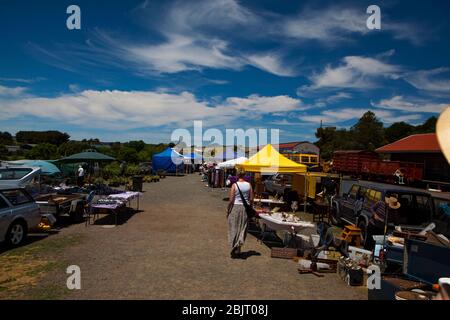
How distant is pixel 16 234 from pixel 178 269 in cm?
433

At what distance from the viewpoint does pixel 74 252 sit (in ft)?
24.1

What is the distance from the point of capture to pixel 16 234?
7.60m

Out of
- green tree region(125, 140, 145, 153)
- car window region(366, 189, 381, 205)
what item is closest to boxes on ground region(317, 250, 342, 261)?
car window region(366, 189, 381, 205)

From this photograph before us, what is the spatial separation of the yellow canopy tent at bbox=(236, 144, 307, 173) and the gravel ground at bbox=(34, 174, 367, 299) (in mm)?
3834

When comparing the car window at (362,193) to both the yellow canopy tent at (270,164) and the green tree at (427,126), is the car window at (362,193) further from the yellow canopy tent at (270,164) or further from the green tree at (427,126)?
the green tree at (427,126)

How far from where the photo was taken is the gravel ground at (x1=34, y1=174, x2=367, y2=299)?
17.1 ft

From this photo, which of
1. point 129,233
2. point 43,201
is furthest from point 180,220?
point 43,201

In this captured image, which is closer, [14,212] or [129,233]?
[14,212]

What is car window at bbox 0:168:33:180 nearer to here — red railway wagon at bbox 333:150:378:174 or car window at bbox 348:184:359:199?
car window at bbox 348:184:359:199

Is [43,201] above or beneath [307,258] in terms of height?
above
